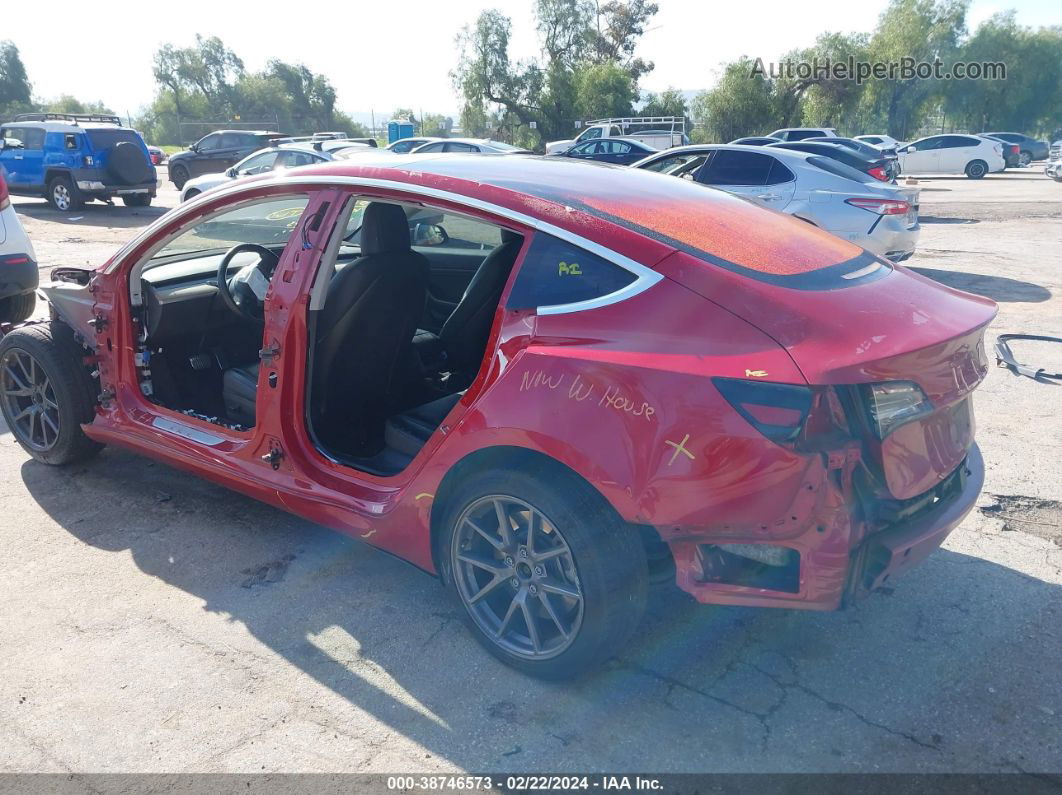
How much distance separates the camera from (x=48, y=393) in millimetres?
4418

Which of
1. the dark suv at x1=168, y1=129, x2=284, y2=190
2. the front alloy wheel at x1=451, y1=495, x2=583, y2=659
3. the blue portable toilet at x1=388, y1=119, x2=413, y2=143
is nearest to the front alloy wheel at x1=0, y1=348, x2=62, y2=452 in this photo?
the front alloy wheel at x1=451, y1=495, x2=583, y2=659

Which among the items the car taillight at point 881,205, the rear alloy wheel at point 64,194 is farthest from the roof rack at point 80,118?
the car taillight at point 881,205

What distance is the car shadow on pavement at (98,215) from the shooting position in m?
16.9

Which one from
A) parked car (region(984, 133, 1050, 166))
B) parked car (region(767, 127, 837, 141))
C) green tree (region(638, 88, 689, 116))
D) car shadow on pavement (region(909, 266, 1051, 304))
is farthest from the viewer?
green tree (region(638, 88, 689, 116))

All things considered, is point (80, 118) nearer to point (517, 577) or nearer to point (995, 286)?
point (995, 286)

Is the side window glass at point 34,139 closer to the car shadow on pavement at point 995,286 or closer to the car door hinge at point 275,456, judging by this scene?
the car shadow on pavement at point 995,286

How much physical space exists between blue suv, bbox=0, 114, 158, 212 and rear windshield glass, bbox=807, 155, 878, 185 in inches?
578

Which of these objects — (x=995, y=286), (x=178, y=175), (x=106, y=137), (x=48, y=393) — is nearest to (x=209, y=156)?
(x=178, y=175)

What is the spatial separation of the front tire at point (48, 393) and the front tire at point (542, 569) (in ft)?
7.87

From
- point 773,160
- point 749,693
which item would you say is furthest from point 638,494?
point 773,160

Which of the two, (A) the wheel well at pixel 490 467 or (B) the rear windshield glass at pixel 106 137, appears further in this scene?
(B) the rear windshield glass at pixel 106 137

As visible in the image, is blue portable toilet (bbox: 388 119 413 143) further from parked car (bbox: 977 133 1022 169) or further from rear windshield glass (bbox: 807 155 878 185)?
rear windshield glass (bbox: 807 155 878 185)

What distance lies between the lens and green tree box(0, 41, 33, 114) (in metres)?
59.2

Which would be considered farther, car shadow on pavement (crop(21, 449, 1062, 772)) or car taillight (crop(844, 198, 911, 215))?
car taillight (crop(844, 198, 911, 215))
